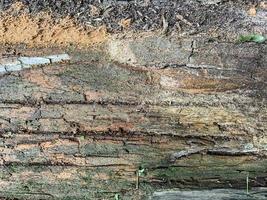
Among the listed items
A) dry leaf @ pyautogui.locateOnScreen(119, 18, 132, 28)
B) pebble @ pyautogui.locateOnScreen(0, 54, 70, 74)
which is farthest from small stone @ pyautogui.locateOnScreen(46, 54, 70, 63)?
dry leaf @ pyautogui.locateOnScreen(119, 18, 132, 28)

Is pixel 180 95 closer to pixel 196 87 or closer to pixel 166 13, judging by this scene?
pixel 196 87


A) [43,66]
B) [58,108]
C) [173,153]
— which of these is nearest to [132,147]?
[173,153]

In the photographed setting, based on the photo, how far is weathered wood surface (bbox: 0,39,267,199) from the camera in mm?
1915

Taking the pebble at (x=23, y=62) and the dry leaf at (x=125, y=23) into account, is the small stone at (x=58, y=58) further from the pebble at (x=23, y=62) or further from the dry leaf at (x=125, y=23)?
the dry leaf at (x=125, y=23)

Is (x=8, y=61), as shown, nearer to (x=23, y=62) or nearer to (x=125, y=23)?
(x=23, y=62)

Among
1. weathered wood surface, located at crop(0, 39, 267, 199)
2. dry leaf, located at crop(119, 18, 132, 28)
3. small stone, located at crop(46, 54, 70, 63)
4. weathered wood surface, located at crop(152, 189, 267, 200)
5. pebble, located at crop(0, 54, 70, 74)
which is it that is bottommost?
weathered wood surface, located at crop(152, 189, 267, 200)

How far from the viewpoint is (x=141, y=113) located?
192 cm

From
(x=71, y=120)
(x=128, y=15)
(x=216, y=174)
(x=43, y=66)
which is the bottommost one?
(x=216, y=174)

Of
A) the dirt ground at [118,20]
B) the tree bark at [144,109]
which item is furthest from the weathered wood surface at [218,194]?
the dirt ground at [118,20]

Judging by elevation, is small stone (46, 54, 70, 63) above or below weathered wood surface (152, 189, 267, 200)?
above

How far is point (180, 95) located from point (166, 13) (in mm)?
307

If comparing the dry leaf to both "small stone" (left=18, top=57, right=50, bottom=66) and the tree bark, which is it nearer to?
the tree bark

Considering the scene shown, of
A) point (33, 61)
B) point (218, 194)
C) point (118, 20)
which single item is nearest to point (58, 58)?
point (33, 61)

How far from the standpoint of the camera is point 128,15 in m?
1.99
